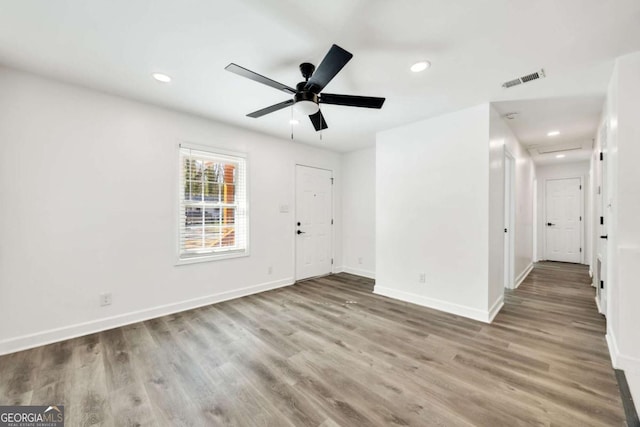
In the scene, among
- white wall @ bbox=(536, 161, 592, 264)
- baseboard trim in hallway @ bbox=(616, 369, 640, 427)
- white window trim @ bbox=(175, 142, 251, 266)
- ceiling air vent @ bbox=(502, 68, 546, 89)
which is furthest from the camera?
white wall @ bbox=(536, 161, 592, 264)

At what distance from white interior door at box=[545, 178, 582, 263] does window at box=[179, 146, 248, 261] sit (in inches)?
305

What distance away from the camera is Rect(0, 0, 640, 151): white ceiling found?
1.63 metres

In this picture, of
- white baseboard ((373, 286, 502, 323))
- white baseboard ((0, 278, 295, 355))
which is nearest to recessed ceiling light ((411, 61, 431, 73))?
white baseboard ((373, 286, 502, 323))

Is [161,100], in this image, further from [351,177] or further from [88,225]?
[351,177]

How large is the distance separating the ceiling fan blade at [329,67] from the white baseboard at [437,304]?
2.99 meters

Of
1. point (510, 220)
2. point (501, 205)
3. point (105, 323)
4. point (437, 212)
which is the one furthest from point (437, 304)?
point (105, 323)

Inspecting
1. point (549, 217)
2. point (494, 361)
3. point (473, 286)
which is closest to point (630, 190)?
point (473, 286)

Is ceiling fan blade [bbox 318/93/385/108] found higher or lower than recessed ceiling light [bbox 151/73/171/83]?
lower

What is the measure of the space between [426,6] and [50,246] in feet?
12.6

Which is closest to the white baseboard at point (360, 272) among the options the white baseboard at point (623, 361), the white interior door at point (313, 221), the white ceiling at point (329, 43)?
the white interior door at point (313, 221)

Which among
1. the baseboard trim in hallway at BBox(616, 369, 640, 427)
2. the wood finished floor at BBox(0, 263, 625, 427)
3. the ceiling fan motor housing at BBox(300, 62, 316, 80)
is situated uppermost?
the ceiling fan motor housing at BBox(300, 62, 316, 80)

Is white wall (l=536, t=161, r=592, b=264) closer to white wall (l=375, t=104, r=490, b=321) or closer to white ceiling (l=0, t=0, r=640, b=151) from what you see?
white ceiling (l=0, t=0, r=640, b=151)

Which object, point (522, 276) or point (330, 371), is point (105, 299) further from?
point (522, 276)

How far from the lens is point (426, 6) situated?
1598 mm
